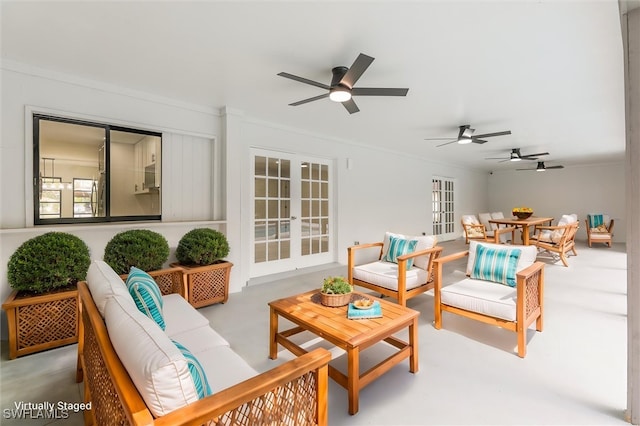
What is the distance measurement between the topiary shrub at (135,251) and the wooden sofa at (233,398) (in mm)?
1560

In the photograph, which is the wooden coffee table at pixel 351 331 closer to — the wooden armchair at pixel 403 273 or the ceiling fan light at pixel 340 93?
the wooden armchair at pixel 403 273

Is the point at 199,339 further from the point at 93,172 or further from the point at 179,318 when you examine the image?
the point at 93,172

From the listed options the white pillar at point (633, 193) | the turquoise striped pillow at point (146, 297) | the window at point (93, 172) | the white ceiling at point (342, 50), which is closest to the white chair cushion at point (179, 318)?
the turquoise striped pillow at point (146, 297)

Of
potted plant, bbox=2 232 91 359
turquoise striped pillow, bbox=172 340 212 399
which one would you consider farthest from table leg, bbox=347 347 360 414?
potted plant, bbox=2 232 91 359

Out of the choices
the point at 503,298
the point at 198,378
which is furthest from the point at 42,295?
the point at 503,298

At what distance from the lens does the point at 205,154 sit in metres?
3.75

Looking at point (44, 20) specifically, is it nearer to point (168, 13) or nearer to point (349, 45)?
point (168, 13)

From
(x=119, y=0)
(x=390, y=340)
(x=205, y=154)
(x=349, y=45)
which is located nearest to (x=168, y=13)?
(x=119, y=0)

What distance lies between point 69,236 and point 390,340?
9.43 ft

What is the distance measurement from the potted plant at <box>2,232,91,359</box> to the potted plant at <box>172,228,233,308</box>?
0.95 m

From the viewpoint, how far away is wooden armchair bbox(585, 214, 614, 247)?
6.95m

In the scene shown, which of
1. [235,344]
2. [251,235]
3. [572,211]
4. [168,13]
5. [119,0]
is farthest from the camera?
[572,211]
